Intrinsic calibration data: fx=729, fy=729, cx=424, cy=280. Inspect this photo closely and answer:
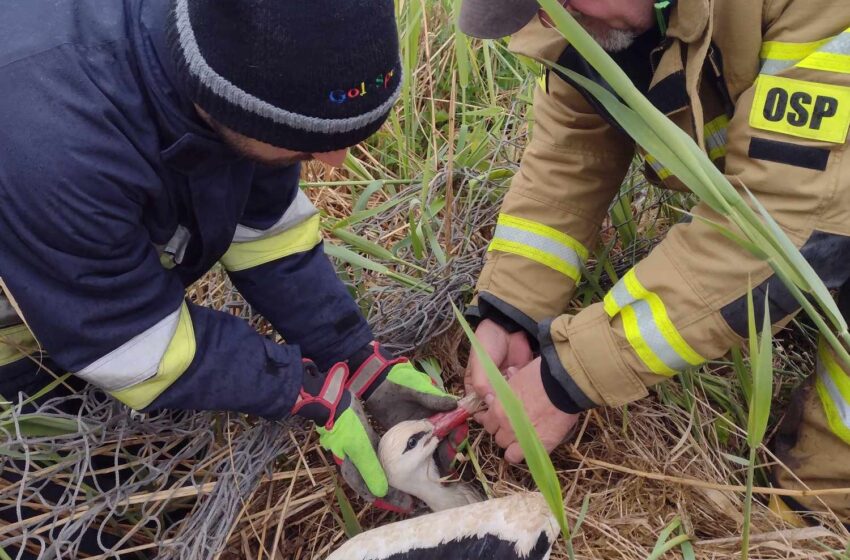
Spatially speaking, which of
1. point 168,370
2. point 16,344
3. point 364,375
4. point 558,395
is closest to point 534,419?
point 558,395

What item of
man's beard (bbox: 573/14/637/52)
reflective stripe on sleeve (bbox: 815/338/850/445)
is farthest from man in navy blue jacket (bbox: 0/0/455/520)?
reflective stripe on sleeve (bbox: 815/338/850/445)

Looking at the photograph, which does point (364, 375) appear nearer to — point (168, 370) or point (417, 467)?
point (417, 467)

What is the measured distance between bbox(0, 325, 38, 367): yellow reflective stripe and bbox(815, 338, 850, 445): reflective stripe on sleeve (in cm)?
153

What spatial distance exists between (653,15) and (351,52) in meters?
0.62

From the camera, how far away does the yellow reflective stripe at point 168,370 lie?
1196 mm

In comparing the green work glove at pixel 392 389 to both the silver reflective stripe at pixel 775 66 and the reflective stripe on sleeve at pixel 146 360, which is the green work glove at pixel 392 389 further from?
the silver reflective stripe at pixel 775 66

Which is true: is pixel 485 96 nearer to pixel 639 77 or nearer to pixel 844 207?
pixel 639 77

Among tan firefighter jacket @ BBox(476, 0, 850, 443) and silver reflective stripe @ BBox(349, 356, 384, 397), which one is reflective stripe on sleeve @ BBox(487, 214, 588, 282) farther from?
silver reflective stripe @ BBox(349, 356, 384, 397)

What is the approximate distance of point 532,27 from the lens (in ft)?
4.94

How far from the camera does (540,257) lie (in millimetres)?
1663

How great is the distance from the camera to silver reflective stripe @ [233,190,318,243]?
1474 mm

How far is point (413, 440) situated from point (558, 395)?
298 millimetres

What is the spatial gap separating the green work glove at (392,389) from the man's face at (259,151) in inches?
19.9

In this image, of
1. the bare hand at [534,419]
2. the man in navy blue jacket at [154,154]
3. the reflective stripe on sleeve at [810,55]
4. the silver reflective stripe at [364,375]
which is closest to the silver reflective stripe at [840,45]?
the reflective stripe on sleeve at [810,55]
